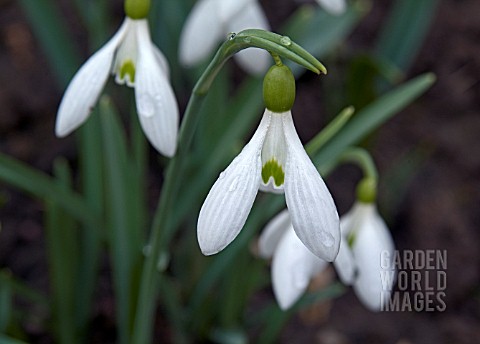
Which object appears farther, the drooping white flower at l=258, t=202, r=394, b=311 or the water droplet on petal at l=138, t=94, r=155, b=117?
the drooping white flower at l=258, t=202, r=394, b=311

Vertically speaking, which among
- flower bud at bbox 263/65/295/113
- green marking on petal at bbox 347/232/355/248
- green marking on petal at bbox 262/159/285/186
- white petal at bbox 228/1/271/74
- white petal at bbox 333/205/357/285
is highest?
white petal at bbox 228/1/271/74

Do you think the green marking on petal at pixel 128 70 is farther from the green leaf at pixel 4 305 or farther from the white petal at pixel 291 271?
the green leaf at pixel 4 305

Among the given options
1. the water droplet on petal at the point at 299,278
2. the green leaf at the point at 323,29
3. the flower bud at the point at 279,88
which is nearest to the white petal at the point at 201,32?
the green leaf at the point at 323,29

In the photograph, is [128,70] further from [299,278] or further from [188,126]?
[299,278]

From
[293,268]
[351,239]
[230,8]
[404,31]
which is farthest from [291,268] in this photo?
[404,31]

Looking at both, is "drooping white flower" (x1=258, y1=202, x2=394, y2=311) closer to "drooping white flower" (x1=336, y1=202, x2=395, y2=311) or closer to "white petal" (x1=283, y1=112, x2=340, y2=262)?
"drooping white flower" (x1=336, y1=202, x2=395, y2=311)

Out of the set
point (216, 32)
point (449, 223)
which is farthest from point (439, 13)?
point (216, 32)

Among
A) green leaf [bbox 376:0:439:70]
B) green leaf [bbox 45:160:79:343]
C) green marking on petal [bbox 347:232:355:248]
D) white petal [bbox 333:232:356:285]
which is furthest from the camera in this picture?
green leaf [bbox 376:0:439:70]

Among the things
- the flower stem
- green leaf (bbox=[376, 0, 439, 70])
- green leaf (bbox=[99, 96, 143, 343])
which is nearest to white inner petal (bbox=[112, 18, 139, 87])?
the flower stem
